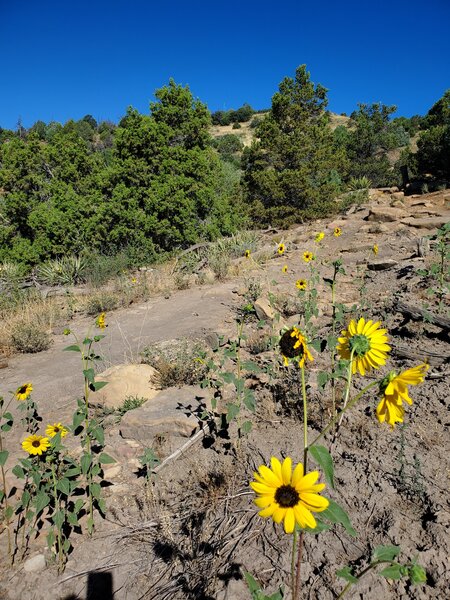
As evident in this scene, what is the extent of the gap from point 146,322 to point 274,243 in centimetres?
618

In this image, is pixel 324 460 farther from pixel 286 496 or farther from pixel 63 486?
pixel 63 486

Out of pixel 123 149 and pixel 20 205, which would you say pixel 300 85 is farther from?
pixel 20 205

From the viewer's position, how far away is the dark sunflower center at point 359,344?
4.22 feet

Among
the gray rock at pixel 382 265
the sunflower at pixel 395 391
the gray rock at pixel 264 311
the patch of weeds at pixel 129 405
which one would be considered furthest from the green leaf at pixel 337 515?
the gray rock at pixel 382 265

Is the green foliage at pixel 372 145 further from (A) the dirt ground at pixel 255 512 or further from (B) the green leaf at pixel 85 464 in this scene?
(B) the green leaf at pixel 85 464

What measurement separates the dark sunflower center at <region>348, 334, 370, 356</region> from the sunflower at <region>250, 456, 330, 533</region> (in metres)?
0.46

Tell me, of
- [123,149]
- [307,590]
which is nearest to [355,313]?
[307,590]

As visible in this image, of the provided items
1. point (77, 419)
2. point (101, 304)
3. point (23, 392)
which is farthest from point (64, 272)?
point (77, 419)

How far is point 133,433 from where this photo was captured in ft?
9.64

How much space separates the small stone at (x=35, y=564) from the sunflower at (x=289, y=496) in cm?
172

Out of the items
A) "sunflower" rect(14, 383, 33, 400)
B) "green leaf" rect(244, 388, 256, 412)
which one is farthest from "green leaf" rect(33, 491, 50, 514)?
"green leaf" rect(244, 388, 256, 412)

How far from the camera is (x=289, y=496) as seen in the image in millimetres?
1040

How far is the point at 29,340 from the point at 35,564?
4012 mm

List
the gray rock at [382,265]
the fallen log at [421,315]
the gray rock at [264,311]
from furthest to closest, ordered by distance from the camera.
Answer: the gray rock at [382,265] < the gray rock at [264,311] < the fallen log at [421,315]
